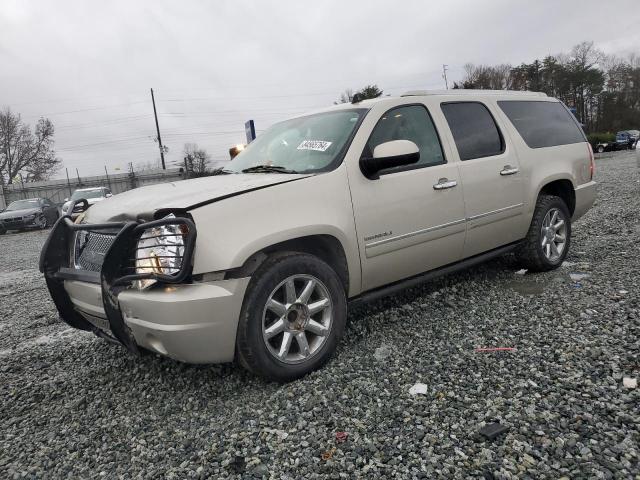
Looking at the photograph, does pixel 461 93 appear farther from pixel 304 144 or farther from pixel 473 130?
pixel 304 144

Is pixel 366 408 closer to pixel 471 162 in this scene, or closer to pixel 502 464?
pixel 502 464

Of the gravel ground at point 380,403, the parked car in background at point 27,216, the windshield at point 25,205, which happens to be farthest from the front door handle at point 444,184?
the windshield at point 25,205

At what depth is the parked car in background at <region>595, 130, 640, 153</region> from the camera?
120 ft

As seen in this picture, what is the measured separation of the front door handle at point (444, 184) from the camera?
352cm

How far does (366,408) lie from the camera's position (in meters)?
2.45

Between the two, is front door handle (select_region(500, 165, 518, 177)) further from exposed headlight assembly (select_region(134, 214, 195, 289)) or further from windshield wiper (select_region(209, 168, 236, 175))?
exposed headlight assembly (select_region(134, 214, 195, 289))

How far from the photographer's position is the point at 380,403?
249cm

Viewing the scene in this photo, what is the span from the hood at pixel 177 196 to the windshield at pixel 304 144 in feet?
0.85

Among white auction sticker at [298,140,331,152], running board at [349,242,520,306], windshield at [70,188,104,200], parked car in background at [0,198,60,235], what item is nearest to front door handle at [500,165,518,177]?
running board at [349,242,520,306]

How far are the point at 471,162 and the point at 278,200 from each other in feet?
6.19

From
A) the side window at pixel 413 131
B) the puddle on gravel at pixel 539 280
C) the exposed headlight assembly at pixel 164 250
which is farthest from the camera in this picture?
the puddle on gravel at pixel 539 280

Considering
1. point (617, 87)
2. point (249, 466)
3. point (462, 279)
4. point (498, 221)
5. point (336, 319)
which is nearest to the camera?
point (249, 466)

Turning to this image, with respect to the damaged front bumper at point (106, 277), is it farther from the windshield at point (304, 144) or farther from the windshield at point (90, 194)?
the windshield at point (90, 194)

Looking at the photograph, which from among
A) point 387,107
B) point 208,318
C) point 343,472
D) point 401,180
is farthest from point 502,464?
point 387,107
